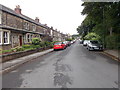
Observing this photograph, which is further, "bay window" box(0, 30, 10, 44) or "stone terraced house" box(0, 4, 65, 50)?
"stone terraced house" box(0, 4, 65, 50)

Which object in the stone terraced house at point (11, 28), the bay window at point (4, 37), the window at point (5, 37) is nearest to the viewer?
the bay window at point (4, 37)

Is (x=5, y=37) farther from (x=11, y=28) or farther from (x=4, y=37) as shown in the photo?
(x=11, y=28)

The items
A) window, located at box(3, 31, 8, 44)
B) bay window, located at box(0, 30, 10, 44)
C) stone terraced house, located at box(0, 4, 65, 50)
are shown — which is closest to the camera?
bay window, located at box(0, 30, 10, 44)

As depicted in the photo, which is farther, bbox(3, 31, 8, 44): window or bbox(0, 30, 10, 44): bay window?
bbox(3, 31, 8, 44): window

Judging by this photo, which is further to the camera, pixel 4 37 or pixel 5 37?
pixel 5 37

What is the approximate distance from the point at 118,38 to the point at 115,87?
6.71 meters

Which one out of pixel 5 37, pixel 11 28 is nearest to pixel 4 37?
pixel 5 37

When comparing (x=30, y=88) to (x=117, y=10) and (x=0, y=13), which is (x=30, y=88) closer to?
(x=117, y=10)

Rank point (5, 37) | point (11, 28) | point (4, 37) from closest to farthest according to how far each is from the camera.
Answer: point (4, 37), point (5, 37), point (11, 28)

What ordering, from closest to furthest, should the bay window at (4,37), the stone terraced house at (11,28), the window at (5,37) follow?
the bay window at (4,37) < the stone terraced house at (11,28) < the window at (5,37)

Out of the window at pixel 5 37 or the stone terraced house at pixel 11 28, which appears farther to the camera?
the window at pixel 5 37

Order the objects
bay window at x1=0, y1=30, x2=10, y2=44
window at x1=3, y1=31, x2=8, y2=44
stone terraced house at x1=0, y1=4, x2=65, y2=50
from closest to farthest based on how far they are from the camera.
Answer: bay window at x1=0, y1=30, x2=10, y2=44 < stone terraced house at x1=0, y1=4, x2=65, y2=50 < window at x1=3, y1=31, x2=8, y2=44

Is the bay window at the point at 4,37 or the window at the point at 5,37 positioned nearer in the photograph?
the bay window at the point at 4,37

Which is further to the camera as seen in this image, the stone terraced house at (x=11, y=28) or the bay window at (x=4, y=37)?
the stone terraced house at (x=11, y=28)
